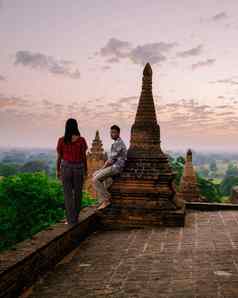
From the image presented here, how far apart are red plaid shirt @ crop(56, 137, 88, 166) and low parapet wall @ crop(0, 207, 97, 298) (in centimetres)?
123

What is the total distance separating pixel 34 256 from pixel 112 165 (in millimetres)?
4117

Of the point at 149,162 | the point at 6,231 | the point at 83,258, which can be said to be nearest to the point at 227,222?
the point at 149,162

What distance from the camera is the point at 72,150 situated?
290 inches

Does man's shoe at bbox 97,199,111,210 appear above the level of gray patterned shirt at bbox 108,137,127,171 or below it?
below

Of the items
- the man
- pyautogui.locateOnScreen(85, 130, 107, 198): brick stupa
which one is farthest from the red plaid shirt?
pyautogui.locateOnScreen(85, 130, 107, 198): brick stupa

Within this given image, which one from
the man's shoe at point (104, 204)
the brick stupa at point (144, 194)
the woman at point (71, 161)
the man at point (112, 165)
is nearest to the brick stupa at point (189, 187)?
the brick stupa at point (144, 194)

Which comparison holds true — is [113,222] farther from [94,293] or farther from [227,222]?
[94,293]

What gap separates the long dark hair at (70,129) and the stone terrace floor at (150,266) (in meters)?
1.94

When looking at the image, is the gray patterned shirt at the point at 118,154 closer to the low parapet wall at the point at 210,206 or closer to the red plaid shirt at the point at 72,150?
the red plaid shirt at the point at 72,150

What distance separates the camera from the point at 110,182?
406 inches

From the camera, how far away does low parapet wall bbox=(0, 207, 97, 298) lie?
5.14 m

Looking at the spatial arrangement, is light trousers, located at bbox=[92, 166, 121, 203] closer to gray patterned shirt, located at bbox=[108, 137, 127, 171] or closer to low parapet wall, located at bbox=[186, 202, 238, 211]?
gray patterned shirt, located at bbox=[108, 137, 127, 171]

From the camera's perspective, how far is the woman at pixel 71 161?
7.34 metres

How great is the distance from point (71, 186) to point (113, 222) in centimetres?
267
